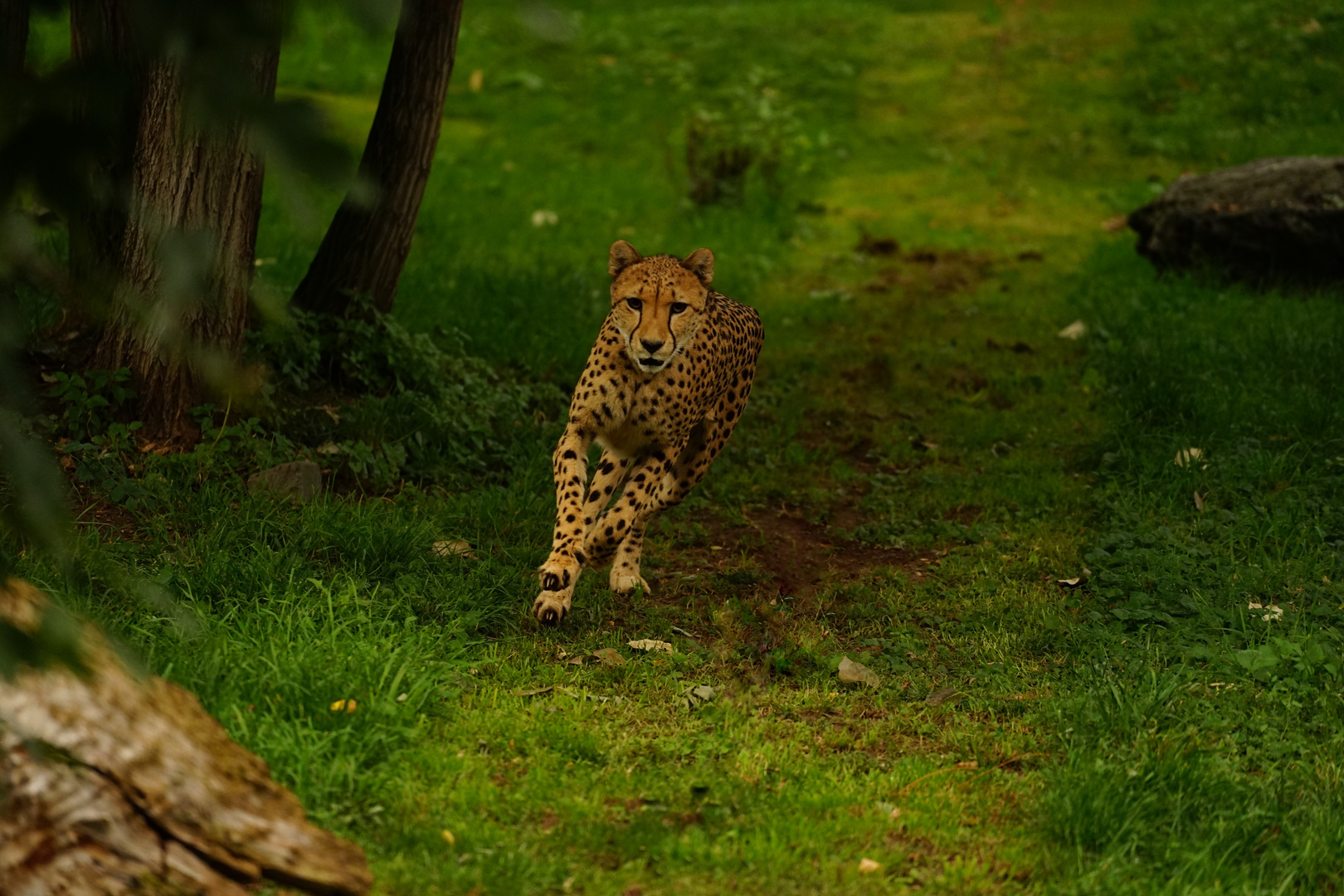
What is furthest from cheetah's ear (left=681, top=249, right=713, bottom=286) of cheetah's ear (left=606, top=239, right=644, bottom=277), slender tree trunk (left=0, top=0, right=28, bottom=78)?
slender tree trunk (left=0, top=0, right=28, bottom=78)

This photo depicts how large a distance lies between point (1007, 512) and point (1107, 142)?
31.4ft

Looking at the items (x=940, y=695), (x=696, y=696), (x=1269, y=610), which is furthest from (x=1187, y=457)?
(x=696, y=696)

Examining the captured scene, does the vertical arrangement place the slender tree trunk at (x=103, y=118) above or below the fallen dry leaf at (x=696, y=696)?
above

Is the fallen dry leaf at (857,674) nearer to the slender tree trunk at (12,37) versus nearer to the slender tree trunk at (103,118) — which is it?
the slender tree trunk at (103,118)

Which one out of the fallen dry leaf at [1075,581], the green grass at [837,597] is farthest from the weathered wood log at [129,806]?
the fallen dry leaf at [1075,581]

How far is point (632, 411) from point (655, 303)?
48cm

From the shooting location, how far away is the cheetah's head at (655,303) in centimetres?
527

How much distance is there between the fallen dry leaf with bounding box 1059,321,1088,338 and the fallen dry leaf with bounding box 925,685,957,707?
17.8 feet

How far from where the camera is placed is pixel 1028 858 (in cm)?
378

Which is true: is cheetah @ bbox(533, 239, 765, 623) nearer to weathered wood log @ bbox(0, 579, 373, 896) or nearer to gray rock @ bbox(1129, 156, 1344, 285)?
weathered wood log @ bbox(0, 579, 373, 896)

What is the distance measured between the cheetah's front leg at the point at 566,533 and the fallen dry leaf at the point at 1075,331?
5.39m

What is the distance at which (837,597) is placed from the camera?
232 inches

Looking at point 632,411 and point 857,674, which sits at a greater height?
point 632,411

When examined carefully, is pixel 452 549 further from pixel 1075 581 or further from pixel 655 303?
pixel 1075 581
